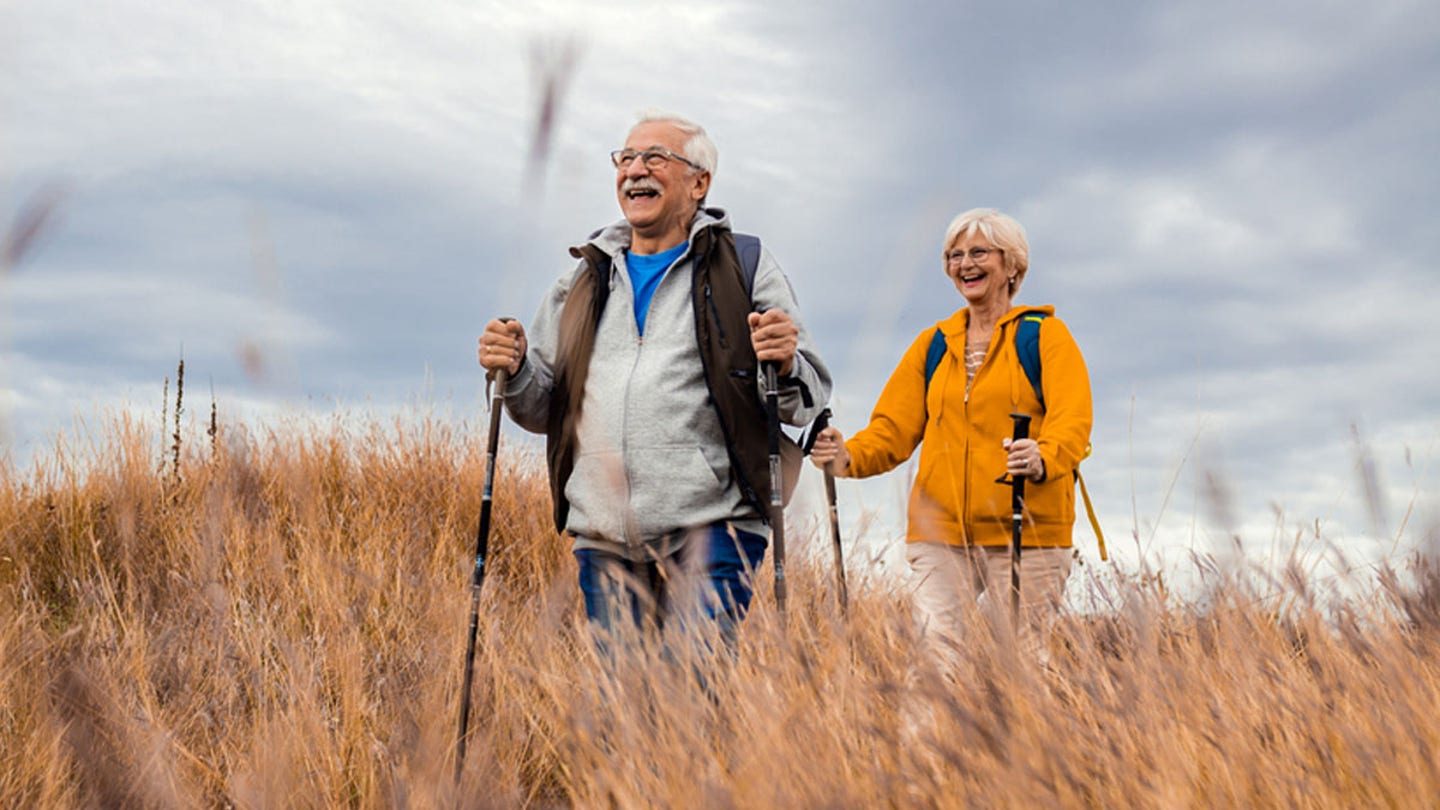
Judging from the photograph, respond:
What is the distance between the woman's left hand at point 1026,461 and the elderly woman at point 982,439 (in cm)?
2

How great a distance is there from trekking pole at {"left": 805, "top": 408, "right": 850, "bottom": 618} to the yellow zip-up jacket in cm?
14

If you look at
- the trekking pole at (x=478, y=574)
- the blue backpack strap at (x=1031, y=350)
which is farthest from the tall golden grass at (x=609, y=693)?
the blue backpack strap at (x=1031, y=350)

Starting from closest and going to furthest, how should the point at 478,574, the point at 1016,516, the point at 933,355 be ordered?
the point at 478,574 < the point at 1016,516 < the point at 933,355

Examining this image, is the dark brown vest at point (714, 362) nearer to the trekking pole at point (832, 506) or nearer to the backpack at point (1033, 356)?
the trekking pole at point (832, 506)

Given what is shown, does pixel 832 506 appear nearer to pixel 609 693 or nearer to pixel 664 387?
pixel 664 387

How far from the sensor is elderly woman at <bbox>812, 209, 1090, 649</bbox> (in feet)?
13.6

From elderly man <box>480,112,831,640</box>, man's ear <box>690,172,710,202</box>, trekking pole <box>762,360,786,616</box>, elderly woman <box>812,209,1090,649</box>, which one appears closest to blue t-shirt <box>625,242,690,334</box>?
elderly man <box>480,112,831,640</box>

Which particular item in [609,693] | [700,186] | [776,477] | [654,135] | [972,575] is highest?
[654,135]

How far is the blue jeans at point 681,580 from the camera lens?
11.4 ft

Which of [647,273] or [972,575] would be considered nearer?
[647,273]

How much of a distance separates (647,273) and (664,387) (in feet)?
1.52

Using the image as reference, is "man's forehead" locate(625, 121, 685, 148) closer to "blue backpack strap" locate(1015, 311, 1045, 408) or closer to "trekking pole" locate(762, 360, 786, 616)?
"trekking pole" locate(762, 360, 786, 616)

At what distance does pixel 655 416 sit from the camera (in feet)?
12.1

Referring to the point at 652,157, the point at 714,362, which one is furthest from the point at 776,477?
the point at 652,157
